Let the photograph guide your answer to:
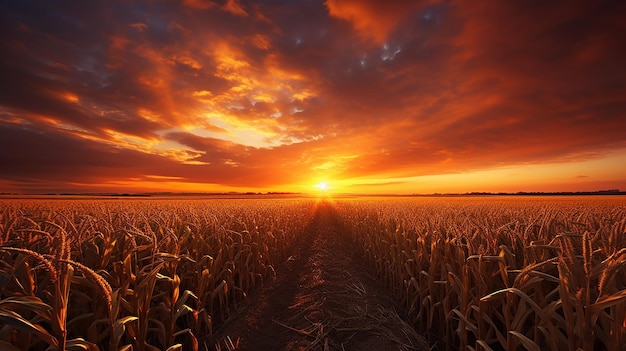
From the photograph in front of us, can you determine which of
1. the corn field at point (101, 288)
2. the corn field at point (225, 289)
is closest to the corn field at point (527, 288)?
the corn field at point (225, 289)

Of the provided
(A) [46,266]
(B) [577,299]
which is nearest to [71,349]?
(A) [46,266]

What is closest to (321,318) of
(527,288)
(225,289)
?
(225,289)

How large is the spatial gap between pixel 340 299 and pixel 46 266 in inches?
244

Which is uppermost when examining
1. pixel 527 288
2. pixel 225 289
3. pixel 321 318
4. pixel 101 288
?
pixel 101 288

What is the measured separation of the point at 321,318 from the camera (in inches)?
226

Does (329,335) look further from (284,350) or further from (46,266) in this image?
(46,266)

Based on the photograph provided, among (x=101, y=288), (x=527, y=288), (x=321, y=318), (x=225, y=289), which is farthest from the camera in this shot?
(x=321, y=318)

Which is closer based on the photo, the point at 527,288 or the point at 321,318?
the point at 527,288

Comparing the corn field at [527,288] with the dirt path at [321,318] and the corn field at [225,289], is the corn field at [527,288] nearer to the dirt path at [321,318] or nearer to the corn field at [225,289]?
the corn field at [225,289]

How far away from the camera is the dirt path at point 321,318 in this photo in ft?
16.1

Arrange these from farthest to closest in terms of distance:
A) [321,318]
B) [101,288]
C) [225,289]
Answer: [321,318] → [225,289] → [101,288]

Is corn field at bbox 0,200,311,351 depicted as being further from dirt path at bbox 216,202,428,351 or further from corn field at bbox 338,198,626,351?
corn field at bbox 338,198,626,351

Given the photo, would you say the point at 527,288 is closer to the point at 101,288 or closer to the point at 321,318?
the point at 321,318

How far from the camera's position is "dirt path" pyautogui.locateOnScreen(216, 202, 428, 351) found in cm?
490
